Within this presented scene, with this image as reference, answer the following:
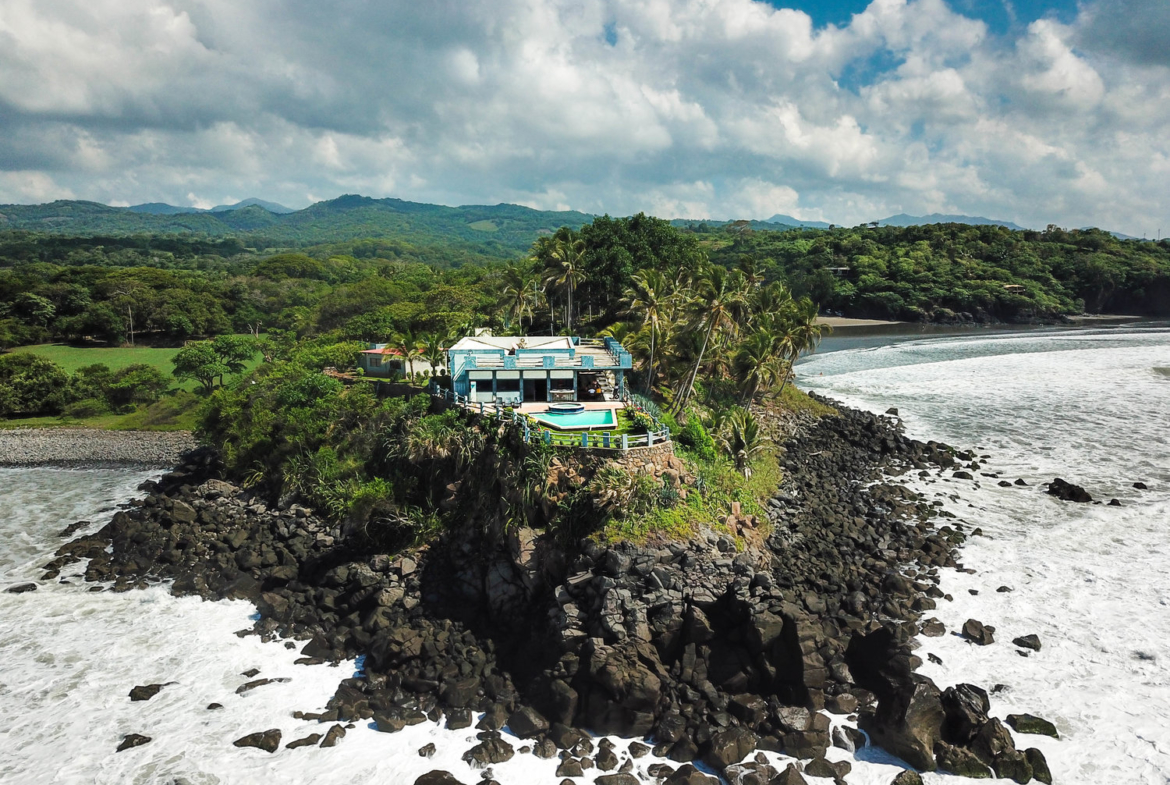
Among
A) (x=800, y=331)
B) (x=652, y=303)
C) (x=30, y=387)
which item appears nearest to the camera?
(x=652, y=303)

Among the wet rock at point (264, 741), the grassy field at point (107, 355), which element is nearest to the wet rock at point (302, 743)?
the wet rock at point (264, 741)

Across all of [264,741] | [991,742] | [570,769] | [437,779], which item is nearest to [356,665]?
[264,741]

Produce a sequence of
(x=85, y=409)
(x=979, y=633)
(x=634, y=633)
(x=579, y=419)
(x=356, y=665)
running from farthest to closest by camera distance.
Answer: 1. (x=85, y=409)
2. (x=579, y=419)
3. (x=979, y=633)
4. (x=356, y=665)
5. (x=634, y=633)

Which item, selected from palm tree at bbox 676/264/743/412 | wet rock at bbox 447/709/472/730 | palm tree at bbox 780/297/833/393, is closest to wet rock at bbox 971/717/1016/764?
wet rock at bbox 447/709/472/730

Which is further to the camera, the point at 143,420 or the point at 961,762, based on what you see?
the point at 143,420

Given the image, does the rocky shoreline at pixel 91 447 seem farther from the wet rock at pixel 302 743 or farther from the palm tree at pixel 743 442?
the palm tree at pixel 743 442

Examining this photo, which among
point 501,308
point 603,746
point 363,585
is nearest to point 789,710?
point 603,746

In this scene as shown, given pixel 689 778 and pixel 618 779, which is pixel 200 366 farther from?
pixel 689 778
